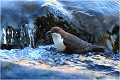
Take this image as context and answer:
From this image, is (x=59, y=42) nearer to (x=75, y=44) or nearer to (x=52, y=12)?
(x=75, y=44)

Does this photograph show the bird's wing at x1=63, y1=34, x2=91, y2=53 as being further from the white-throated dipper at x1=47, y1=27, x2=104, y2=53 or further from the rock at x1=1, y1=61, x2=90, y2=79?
the rock at x1=1, y1=61, x2=90, y2=79

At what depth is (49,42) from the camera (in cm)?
1059

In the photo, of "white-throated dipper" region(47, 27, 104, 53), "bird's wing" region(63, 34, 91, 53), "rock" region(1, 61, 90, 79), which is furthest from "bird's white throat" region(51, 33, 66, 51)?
"rock" region(1, 61, 90, 79)

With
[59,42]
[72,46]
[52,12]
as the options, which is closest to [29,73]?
[72,46]

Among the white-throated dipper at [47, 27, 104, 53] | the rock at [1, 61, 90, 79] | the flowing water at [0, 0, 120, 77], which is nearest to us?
the rock at [1, 61, 90, 79]

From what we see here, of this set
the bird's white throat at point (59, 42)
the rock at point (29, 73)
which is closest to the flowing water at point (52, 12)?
the bird's white throat at point (59, 42)

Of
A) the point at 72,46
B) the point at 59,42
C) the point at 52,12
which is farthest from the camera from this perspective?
the point at 52,12

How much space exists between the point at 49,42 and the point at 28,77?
231 inches

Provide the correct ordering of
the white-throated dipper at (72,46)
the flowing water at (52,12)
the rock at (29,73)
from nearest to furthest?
the rock at (29,73), the white-throated dipper at (72,46), the flowing water at (52,12)

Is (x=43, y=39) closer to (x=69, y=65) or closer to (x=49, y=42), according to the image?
(x=49, y=42)

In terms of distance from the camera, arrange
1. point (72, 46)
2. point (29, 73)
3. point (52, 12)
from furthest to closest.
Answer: point (52, 12) < point (72, 46) < point (29, 73)

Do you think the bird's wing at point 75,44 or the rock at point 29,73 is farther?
the bird's wing at point 75,44

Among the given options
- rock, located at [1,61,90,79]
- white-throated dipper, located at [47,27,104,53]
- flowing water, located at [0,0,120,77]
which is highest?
flowing water, located at [0,0,120,77]

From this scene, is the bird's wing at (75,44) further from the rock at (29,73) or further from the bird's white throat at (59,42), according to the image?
the rock at (29,73)
